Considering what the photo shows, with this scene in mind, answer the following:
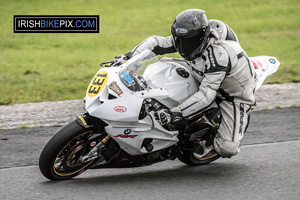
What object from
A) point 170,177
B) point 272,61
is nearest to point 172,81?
point 170,177

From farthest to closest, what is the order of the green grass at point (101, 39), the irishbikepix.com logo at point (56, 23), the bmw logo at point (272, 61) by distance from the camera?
the irishbikepix.com logo at point (56, 23), the green grass at point (101, 39), the bmw logo at point (272, 61)

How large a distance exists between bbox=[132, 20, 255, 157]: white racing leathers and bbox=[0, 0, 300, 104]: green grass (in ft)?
11.7

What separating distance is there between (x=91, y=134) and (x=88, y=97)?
35cm

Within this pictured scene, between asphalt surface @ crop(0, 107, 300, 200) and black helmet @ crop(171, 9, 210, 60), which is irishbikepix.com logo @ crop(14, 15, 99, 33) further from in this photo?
black helmet @ crop(171, 9, 210, 60)

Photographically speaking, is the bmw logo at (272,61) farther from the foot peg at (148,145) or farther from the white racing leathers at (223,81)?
the foot peg at (148,145)

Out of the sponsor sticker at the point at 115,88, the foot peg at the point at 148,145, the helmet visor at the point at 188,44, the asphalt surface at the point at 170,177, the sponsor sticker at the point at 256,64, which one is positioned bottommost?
the asphalt surface at the point at 170,177

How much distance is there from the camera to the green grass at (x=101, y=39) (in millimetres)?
8891

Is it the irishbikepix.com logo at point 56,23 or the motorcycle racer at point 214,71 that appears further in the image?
the irishbikepix.com logo at point 56,23

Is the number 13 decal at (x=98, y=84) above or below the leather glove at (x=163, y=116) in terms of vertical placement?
above

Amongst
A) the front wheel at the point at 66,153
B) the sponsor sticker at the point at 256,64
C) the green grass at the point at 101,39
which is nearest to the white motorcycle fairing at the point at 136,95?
the front wheel at the point at 66,153

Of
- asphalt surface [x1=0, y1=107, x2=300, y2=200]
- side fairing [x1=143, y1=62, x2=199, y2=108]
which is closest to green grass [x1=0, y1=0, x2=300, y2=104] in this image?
asphalt surface [x1=0, y1=107, x2=300, y2=200]

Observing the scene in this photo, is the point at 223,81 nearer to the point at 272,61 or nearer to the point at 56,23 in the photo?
the point at 272,61

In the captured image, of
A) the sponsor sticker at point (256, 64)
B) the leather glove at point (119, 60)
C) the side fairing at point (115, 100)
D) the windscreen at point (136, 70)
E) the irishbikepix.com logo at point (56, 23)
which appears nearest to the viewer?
the side fairing at point (115, 100)

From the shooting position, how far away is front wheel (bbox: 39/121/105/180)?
4531 mm
